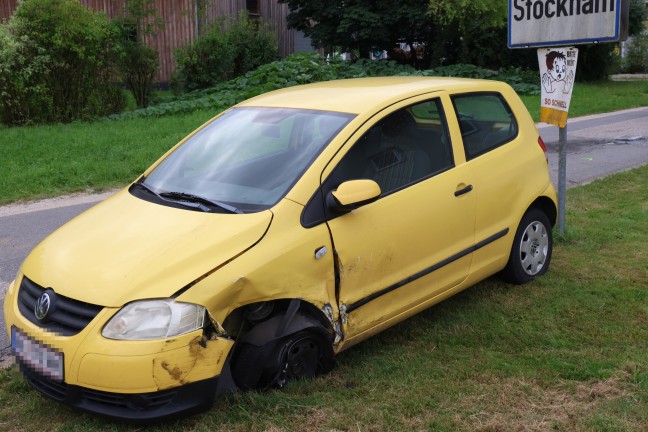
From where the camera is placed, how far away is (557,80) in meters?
6.19

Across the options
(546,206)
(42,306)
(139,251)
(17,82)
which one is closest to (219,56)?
(17,82)

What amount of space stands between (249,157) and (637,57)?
118ft

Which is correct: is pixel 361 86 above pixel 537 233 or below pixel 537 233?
above

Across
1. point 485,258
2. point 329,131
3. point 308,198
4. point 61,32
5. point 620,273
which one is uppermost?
point 61,32

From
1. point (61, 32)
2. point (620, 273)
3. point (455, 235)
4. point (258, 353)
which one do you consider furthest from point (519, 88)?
point (258, 353)

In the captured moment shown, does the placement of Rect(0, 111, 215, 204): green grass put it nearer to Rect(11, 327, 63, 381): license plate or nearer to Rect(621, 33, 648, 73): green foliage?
Rect(11, 327, 63, 381): license plate

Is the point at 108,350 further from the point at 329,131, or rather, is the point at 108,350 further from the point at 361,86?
the point at 361,86

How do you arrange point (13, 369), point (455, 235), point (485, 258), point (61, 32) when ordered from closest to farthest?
point (13, 369) → point (455, 235) → point (485, 258) → point (61, 32)

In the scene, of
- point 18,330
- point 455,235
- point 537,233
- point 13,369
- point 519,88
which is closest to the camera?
point 18,330

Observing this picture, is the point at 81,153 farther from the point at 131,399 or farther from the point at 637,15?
the point at 637,15

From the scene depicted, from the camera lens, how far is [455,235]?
14.4ft

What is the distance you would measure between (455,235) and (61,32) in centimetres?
1171

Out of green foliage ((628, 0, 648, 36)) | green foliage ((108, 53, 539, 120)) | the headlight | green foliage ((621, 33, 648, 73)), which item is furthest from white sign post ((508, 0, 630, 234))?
green foliage ((621, 33, 648, 73))

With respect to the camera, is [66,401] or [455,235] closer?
[66,401]
